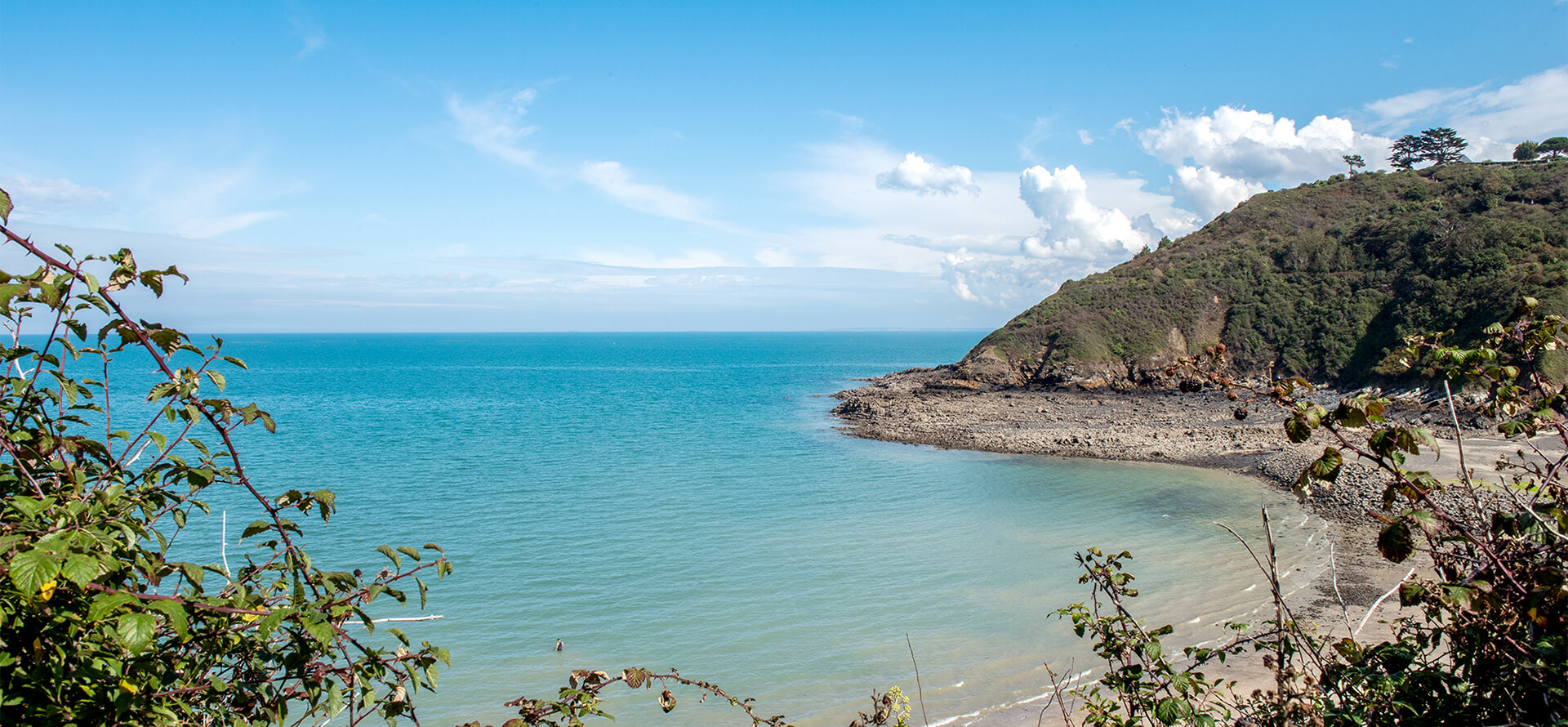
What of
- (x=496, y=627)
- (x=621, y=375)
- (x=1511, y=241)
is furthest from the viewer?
(x=621, y=375)

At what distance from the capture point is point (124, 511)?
7.88 ft

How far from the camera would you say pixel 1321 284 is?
176 feet


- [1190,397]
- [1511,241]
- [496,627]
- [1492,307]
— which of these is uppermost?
[1511,241]

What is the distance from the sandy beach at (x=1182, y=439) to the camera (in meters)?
13.5

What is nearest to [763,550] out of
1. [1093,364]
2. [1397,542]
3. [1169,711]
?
[1169,711]

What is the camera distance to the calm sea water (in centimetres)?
1181

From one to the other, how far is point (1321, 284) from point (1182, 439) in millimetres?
32196

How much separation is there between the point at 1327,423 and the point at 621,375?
91735mm

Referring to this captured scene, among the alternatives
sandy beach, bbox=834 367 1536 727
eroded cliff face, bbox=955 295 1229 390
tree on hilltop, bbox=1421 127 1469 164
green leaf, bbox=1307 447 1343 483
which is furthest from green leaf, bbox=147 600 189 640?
tree on hilltop, bbox=1421 127 1469 164

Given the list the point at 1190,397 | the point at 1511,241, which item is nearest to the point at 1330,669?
the point at 1190,397

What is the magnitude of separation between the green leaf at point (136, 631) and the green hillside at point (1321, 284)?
172ft

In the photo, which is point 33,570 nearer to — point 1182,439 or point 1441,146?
point 1182,439

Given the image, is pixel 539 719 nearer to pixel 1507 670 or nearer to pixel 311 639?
pixel 311 639

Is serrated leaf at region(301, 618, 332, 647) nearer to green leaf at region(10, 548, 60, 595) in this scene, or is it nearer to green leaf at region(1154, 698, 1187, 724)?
green leaf at region(10, 548, 60, 595)
